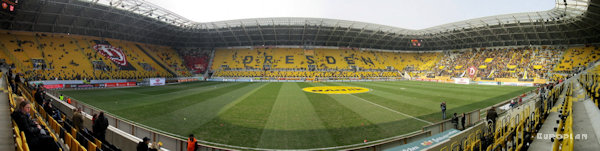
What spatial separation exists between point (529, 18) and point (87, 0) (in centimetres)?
6664

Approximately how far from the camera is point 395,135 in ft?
31.3

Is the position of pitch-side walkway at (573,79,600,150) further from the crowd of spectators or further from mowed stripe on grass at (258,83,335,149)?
the crowd of spectators

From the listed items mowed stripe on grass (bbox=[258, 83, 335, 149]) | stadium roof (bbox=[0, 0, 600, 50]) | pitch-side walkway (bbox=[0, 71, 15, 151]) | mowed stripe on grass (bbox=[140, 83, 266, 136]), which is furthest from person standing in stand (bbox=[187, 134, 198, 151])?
stadium roof (bbox=[0, 0, 600, 50])

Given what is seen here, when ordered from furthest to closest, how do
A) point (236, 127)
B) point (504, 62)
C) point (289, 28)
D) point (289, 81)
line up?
point (289, 28) → point (289, 81) → point (504, 62) → point (236, 127)

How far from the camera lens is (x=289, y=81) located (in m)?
47.3

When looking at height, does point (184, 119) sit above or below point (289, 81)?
below

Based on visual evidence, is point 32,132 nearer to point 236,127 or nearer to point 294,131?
point 236,127

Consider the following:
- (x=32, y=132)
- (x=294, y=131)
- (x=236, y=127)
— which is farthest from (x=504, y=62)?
(x=32, y=132)

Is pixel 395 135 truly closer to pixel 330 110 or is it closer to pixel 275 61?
pixel 330 110

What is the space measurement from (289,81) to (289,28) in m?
11.6

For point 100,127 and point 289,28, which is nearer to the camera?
point 100,127

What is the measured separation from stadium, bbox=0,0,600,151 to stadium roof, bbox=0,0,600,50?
28 centimetres

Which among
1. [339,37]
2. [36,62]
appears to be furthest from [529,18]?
[36,62]

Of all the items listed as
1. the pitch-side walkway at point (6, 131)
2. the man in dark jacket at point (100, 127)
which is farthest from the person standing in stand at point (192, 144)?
the pitch-side walkway at point (6, 131)
